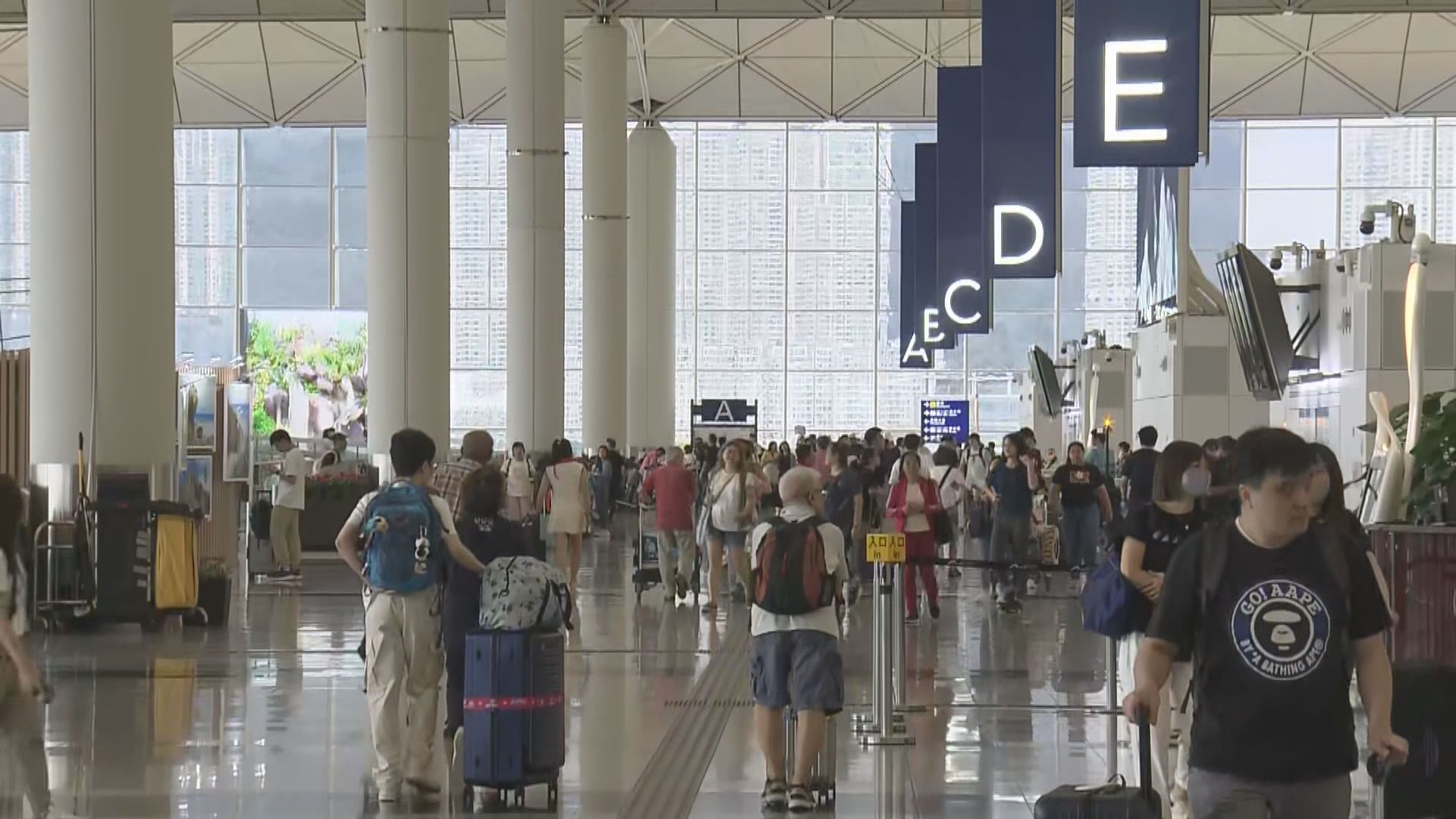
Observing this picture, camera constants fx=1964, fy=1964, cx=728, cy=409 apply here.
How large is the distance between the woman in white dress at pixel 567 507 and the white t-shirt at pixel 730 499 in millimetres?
1651

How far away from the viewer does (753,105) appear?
153 ft

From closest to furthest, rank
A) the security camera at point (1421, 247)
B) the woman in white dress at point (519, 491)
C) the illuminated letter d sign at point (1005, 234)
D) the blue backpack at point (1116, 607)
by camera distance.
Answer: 1. the blue backpack at point (1116, 607)
2. the security camera at point (1421, 247)
3. the illuminated letter d sign at point (1005, 234)
4. the woman in white dress at point (519, 491)

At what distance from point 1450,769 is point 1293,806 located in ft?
8.34

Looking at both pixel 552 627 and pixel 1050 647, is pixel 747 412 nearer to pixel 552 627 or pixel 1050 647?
pixel 1050 647

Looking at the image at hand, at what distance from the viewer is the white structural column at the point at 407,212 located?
2278cm

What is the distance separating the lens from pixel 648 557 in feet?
68.0

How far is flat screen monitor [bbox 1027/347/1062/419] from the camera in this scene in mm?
43406

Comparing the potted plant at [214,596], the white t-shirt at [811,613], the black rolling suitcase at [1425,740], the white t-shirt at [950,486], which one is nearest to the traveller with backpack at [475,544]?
the white t-shirt at [811,613]

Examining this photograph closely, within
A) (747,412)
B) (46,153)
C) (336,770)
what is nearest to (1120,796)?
(336,770)

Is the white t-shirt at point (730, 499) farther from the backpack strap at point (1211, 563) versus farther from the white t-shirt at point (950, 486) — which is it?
the backpack strap at point (1211, 563)

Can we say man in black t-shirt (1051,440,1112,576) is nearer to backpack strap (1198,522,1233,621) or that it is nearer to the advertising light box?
backpack strap (1198,522,1233,621)

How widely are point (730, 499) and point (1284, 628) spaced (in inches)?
524

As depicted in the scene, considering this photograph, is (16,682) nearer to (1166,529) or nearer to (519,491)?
(1166,529)

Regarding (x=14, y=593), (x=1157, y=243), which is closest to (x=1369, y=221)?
(x=1157, y=243)
